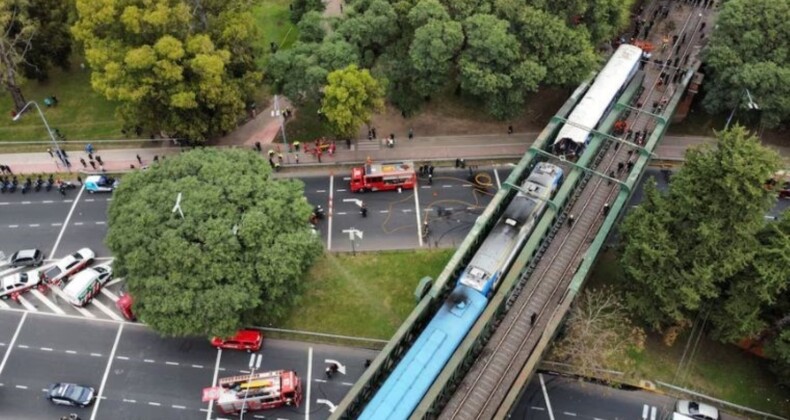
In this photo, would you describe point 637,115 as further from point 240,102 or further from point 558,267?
point 240,102

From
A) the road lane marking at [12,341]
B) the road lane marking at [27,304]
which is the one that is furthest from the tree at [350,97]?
the road lane marking at [12,341]

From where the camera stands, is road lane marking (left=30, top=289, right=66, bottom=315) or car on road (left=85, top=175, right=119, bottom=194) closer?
road lane marking (left=30, top=289, right=66, bottom=315)

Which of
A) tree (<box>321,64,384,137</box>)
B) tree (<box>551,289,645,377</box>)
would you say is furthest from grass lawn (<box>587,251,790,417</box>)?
tree (<box>321,64,384,137</box>)

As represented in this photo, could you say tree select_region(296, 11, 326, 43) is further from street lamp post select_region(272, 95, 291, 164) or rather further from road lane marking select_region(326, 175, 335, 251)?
road lane marking select_region(326, 175, 335, 251)

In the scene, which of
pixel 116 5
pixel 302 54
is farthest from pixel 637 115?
pixel 116 5

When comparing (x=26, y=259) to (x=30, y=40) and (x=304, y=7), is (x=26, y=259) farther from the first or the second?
(x=304, y=7)

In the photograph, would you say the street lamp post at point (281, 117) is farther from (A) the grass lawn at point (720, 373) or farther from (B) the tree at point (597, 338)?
(A) the grass lawn at point (720, 373)
